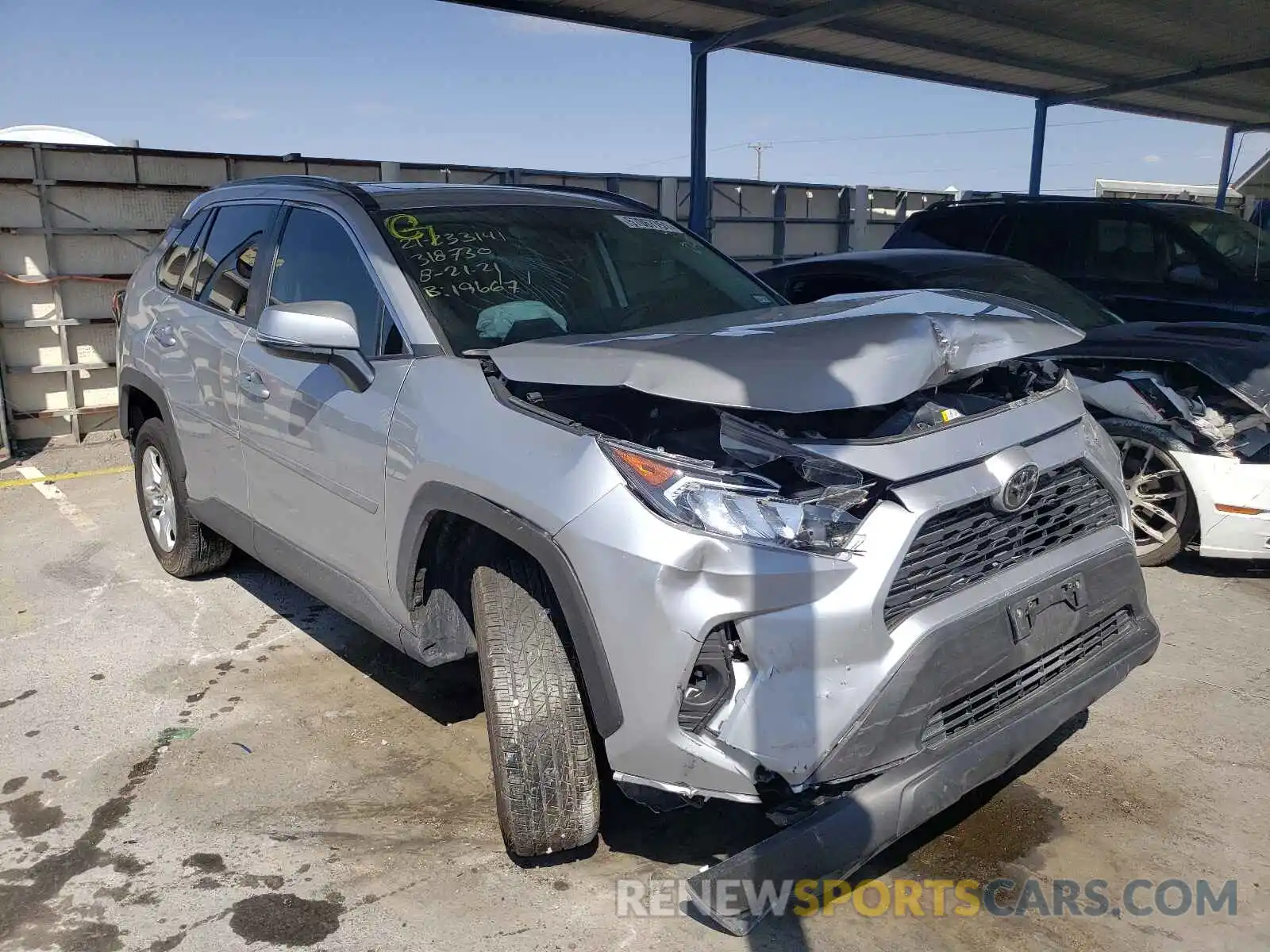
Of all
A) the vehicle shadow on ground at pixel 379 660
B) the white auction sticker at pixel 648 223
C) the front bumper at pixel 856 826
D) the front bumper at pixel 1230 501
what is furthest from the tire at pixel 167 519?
the front bumper at pixel 1230 501

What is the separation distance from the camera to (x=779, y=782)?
2.30 meters

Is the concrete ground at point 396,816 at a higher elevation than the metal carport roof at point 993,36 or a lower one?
lower

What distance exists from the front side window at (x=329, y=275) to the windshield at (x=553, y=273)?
6.6 inches

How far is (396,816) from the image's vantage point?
3.20 m

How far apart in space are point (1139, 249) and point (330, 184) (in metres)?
6.41

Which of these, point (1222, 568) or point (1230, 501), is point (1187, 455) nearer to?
point (1230, 501)

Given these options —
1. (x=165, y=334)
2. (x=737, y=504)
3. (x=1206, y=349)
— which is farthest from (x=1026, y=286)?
(x=165, y=334)

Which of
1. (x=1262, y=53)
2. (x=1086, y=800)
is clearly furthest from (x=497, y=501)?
(x=1262, y=53)

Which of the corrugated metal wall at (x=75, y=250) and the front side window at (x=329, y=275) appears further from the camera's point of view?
the corrugated metal wall at (x=75, y=250)

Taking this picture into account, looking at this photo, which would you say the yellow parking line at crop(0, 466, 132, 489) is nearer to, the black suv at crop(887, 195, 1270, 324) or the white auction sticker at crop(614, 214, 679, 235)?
the white auction sticker at crop(614, 214, 679, 235)

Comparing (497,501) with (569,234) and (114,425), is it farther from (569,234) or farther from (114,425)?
(114,425)

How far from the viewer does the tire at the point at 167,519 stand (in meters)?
4.93

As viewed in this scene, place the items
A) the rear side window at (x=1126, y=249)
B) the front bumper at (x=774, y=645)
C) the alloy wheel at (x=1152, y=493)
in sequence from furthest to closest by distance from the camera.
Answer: the rear side window at (x=1126, y=249) → the alloy wheel at (x=1152, y=493) → the front bumper at (x=774, y=645)

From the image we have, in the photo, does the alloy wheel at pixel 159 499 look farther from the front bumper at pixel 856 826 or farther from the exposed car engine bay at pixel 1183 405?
the exposed car engine bay at pixel 1183 405
